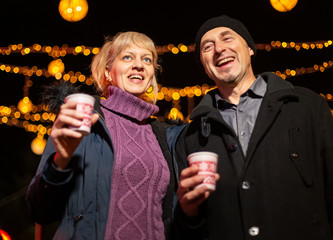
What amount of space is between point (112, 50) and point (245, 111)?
132 cm

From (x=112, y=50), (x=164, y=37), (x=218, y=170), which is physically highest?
(x=164, y=37)

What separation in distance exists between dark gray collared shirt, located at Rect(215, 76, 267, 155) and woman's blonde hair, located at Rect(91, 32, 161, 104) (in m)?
0.86

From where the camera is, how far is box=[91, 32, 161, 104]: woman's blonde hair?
3008mm

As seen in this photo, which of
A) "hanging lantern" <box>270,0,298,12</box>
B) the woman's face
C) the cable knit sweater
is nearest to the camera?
the cable knit sweater

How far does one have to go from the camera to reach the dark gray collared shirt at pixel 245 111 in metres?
2.41

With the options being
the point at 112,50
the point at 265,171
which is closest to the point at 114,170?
the point at 265,171

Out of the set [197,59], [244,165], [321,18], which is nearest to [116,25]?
[321,18]

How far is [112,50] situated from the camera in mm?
3068

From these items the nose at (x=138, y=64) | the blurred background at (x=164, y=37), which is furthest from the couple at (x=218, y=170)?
the blurred background at (x=164, y=37)

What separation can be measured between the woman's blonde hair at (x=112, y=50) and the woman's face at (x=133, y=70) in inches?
1.8

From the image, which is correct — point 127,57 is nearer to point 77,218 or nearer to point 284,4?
point 77,218

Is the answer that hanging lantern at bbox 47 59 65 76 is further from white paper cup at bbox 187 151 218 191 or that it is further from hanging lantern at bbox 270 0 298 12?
white paper cup at bbox 187 151 218 191

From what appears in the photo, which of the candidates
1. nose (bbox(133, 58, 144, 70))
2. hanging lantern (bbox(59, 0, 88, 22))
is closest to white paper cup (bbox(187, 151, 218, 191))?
nose (bbox(133, 58, 144, 70))

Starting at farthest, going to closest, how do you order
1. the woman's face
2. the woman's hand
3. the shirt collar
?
the woman's face, the shirt collar, the woman's hand
